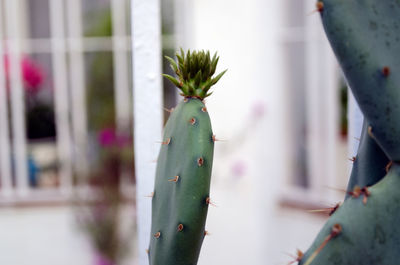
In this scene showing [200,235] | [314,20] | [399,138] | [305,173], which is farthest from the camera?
[305,173]

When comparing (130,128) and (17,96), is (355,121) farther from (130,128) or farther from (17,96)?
(17,96)

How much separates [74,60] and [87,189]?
79cm

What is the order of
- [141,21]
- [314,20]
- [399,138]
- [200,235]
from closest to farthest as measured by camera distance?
[399,138]
[200,235]
[141,21]
[314,20]

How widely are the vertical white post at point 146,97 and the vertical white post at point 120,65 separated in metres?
1.74

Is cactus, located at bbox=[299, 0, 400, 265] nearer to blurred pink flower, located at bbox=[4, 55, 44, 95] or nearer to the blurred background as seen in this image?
the blurred background

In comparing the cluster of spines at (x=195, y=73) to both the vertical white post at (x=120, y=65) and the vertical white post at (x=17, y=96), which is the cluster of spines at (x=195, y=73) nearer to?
the vertical white post at (x=120, y=65)

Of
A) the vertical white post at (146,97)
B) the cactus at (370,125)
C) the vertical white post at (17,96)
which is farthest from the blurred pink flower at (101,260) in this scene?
the cactus at (370,125)

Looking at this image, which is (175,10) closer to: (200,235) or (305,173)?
(305,173)

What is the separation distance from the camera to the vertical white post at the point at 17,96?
3051mm

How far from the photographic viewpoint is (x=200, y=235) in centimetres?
97

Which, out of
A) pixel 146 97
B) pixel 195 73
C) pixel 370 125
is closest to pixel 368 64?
pixel 370 125

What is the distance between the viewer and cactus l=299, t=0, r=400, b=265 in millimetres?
798

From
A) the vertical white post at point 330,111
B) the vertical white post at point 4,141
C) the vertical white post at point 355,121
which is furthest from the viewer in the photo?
the vertical white post at point 4,141

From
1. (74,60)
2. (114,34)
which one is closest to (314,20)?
(114,34)
